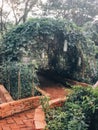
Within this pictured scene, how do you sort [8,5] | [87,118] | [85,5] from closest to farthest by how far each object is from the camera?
[87,118] < [8,5] < [85,5]

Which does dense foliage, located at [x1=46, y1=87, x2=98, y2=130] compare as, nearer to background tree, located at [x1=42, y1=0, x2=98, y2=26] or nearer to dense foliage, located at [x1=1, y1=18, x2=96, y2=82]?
dense foliage, located at [x1=1, y1=18, x2=96, y2=82]

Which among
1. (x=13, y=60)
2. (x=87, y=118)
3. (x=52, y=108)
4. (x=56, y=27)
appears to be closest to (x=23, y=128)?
(x=52, y=108)

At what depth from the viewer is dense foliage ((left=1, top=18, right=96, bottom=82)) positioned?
8.34 m

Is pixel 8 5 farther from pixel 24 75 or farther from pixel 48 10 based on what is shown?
pixel 24 75

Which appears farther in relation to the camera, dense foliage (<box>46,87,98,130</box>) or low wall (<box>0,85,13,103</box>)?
low wall (<box>0,85,13,103</box>)

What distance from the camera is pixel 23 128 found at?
5039mm

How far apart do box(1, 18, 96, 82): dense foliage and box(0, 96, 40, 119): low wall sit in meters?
2.14

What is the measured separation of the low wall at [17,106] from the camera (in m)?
5.66

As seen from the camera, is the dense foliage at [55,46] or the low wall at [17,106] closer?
the low wall at [17,106]

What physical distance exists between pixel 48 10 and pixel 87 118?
47.7ft

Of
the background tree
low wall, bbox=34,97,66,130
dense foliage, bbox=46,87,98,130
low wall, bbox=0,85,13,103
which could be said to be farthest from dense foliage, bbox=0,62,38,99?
the background tree

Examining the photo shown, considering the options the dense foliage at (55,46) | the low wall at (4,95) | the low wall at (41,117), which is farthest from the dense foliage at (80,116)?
the dense foliage at (55,46)

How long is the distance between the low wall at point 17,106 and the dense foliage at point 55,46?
214 cm

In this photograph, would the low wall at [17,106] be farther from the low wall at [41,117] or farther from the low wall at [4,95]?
the low wall at [41,117]
